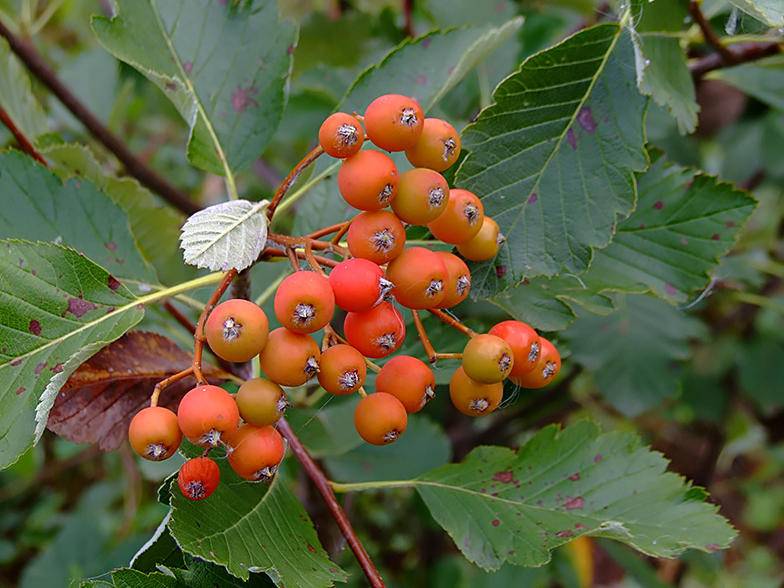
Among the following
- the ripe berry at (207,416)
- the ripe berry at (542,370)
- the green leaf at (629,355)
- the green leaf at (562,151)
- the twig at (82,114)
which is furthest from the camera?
the green leaf at (629,355)

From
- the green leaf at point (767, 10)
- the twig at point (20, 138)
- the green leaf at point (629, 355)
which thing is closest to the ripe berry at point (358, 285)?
the green leaf at point (767, 10)

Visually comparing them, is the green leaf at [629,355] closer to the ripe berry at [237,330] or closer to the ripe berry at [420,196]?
the ripe berry at [420,196]

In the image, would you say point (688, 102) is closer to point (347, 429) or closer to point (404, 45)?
point (404, 45)

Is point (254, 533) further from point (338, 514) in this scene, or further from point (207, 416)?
point (207, 416)

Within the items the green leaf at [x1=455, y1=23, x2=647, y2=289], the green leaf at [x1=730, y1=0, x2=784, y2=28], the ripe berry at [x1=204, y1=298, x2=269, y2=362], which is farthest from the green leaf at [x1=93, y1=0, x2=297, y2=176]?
the green leaf at [x1=730, y1=0, x2=784, y2=28]

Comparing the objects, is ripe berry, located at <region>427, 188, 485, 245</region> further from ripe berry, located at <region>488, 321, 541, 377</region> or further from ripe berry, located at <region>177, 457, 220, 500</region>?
ripe berry, located at <region>177, 457, 220, 500</region>
